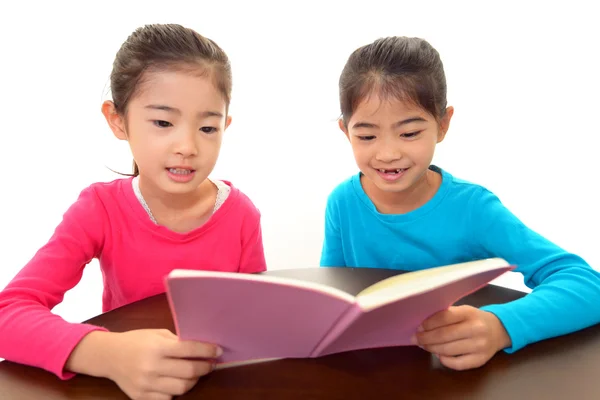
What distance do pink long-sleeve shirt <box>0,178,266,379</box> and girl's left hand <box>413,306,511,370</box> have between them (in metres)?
0.53

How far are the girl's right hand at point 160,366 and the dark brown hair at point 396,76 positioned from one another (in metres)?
0.66

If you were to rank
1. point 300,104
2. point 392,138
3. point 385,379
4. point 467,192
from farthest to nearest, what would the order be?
point 300,104
point 467,192
point 392,138
point 385,379

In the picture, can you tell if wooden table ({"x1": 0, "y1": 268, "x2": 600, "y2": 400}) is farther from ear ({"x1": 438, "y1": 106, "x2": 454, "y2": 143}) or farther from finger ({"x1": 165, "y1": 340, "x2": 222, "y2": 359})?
ear ({"x1": 438, "y1": 106, "x2": 454, "y2": 143})

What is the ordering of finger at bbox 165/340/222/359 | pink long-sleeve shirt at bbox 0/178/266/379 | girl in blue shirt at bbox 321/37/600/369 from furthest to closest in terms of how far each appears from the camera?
pink long-sleeve shirt at bbox 0/178/266/379
girl in blue shirt at bbox 321/37/600/369
finger at bbox 165/340/222/359

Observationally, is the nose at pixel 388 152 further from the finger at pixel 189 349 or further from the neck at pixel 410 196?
the finger at pixel 189 349

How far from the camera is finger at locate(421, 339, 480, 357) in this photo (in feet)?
2.40

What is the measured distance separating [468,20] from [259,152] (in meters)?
0.94

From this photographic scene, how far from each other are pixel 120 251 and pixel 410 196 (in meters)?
0.68

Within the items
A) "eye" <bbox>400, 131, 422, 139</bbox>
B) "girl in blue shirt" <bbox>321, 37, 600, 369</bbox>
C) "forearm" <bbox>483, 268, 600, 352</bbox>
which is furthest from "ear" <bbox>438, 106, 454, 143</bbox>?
"forearm" <bbox>483, 268, 600, 352</bbox>

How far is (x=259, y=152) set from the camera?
2160 millimetres

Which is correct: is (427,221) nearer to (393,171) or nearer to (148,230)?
(393,171)

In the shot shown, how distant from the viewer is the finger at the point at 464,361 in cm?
73

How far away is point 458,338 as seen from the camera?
2.43ft

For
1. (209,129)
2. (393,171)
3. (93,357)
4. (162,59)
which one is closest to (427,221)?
(393,171)
